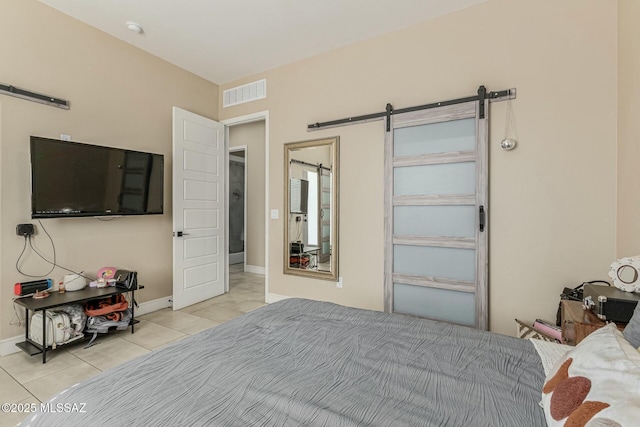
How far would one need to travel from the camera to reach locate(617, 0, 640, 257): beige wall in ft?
6.19

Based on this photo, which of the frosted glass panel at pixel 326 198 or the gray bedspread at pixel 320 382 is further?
the frosted glass panel at pixel 326 198

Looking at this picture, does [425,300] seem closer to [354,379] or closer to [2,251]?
[354,379]

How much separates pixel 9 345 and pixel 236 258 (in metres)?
4.09

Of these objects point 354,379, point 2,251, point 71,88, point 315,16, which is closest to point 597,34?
point 315,16

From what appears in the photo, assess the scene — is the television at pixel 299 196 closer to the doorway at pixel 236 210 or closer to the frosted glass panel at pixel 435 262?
the frosted glass panel at pixel 435 262

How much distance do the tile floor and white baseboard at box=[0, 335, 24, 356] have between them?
0.05 m

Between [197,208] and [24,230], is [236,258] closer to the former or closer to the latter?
[197,208]

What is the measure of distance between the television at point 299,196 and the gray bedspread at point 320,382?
2258 millimetres

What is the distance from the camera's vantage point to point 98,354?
8.34ft

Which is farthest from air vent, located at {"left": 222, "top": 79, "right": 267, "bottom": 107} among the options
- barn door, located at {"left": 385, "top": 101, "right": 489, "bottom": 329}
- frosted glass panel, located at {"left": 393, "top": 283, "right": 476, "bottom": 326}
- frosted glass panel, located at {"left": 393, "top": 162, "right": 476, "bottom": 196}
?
frosted glass panel, located at {"left": 393, "top": 283, "right": 476, "bottom": 326}

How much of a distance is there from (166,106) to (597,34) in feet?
13.9

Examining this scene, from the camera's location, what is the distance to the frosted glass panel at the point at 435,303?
2.73 m

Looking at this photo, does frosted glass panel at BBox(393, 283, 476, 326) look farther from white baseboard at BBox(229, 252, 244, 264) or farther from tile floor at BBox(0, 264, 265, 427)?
white baseboard at BBox(229, 252, 244, 264)

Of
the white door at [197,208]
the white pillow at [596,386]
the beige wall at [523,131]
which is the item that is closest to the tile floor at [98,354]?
the white door at [197,208]
